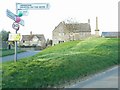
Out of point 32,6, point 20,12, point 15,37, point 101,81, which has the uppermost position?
point 32,6

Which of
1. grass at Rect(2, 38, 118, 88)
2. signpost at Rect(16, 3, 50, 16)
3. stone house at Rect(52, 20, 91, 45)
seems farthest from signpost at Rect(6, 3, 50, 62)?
stone house at Rect(52, 20, 91, 45)

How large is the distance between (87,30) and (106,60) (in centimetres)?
5445

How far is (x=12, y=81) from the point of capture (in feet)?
29.0

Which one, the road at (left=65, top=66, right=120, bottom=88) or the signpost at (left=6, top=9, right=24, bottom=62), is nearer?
the road at (left=65, top=66, right=120, bottom=88)

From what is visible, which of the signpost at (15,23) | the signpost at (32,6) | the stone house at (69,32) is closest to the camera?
the signpost at (32,6)

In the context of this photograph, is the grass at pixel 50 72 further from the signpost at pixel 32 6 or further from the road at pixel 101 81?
the signpost at pixel 32 6

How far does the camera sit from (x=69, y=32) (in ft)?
177

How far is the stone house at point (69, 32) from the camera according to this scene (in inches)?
2085

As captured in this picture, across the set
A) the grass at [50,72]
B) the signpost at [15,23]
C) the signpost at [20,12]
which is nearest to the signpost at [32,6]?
the signpost at [20,12]

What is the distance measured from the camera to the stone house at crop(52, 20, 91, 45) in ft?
174

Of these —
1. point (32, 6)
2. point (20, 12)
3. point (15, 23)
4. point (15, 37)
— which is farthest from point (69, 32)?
point (32, 6)

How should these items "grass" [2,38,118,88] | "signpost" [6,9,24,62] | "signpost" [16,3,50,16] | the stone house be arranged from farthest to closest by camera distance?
the stone house < "signpost" [6,9,24,62] < "signpost" [16,3,50,16] < "grass" [2,38,118,88]

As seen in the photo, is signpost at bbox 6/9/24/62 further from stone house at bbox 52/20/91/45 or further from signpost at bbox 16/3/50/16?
stone house at bbox 52/20/91/45

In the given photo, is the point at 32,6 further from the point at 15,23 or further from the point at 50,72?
the point at 50,72
